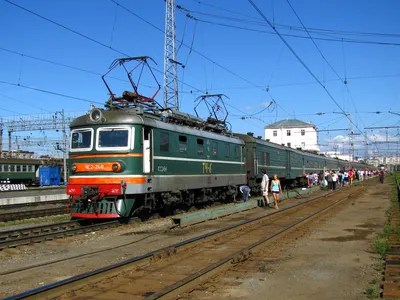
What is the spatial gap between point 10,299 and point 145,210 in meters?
9.80

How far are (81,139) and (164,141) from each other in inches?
114

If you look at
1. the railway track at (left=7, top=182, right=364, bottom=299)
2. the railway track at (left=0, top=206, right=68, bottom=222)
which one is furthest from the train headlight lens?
the railway track at (left=0, top=206, right=68, bottom=222)

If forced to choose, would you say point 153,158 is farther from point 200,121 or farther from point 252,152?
point 252,152

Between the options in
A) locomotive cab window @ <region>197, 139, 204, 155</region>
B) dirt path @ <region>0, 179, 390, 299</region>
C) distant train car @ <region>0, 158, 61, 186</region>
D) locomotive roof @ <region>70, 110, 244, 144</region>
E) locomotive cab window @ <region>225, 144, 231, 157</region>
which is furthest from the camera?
distant train car @ <region>0, 158, 61, 186</region>

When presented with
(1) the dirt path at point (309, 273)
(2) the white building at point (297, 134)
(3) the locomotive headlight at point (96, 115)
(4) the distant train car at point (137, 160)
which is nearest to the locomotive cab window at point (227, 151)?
(4) the distant train car at point (137, 160)

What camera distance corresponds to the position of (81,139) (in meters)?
14.0

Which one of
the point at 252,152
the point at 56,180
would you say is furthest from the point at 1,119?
the point at 252,152

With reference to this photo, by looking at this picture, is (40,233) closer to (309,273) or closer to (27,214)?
(27,214)

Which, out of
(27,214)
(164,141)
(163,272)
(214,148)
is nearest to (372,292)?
(163,272)

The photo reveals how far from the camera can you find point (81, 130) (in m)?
14.1

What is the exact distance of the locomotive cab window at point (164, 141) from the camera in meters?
14.7

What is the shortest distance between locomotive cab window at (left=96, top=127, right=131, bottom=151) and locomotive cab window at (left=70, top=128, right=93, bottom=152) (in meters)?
0.34

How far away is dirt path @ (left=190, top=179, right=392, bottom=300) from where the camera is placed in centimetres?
619

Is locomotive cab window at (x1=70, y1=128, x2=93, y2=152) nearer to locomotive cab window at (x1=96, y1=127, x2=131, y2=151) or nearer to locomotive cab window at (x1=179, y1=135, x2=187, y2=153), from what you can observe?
locomotive cab window at (x1=96, y1=127, x2=131, y2=151)
